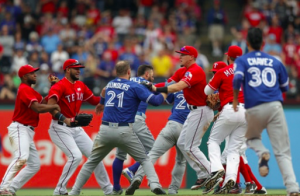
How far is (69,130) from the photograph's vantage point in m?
12.5

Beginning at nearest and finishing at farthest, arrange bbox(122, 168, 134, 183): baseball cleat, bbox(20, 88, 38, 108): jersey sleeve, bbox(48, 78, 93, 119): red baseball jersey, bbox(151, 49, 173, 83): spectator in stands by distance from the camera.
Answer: bbox(20, 88, 38, 108): jersey sleeve → bbox(48, 78, 93, 119): red baseball jersey → bbox(122, 168, 134, 183): baseball cleat → bbox(151, 49, 173, 83): spectator in stands

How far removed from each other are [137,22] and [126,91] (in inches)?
467

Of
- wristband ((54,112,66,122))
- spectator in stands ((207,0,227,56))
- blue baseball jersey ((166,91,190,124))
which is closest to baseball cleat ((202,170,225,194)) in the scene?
blue baseball jersey ((166,91,190,124))

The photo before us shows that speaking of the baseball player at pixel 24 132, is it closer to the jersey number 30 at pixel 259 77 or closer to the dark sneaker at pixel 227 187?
the dark sneaker at pixel 227 187

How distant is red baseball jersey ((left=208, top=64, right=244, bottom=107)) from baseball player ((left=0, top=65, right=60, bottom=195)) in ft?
9.57

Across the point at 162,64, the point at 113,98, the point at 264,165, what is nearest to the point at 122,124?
the point at 113,98

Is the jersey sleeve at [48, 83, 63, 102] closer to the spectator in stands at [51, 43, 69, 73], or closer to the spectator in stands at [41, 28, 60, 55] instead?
the spectator in stands at [51, 43, 69, 73]

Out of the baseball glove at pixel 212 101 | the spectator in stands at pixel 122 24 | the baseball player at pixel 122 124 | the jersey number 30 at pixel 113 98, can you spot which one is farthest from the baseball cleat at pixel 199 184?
the spectator in stands at pixel 122 24

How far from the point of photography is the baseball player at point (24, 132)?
39.1 feet

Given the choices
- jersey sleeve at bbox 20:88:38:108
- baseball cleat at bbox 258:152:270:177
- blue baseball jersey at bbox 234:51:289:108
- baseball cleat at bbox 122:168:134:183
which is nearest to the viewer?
baseball cleat at bbox 258:152:270:177

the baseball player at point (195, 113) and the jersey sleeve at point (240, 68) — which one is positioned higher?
the jersey sleeve at point (240, 68)

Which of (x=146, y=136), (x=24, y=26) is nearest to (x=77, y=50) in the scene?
(x=24, y=26)

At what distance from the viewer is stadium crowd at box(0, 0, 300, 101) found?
20.3m

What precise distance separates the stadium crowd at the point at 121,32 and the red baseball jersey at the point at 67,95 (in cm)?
610
